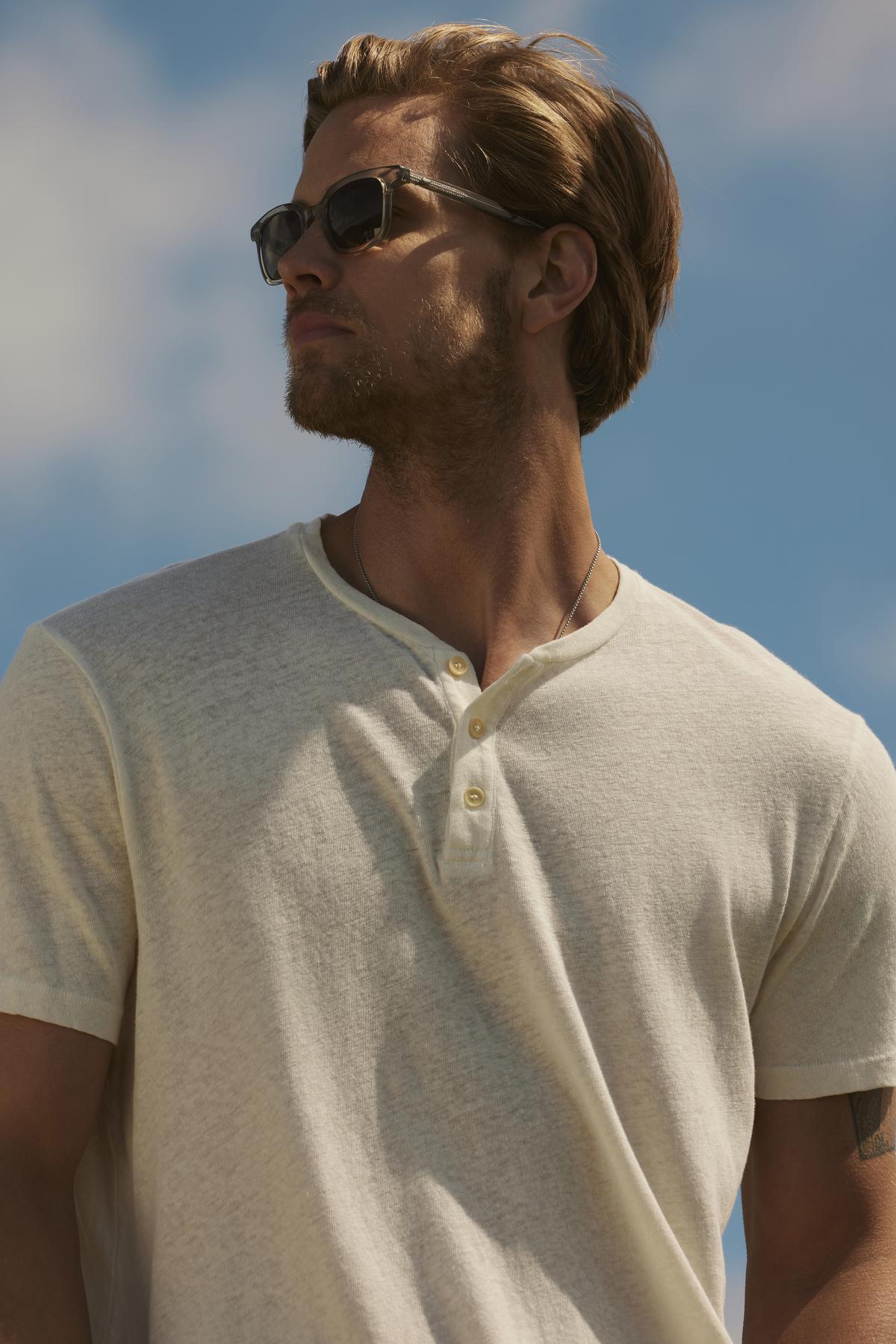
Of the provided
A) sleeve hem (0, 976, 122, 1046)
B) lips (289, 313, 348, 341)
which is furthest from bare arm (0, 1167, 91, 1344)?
lips (289, 313, 348, 341)

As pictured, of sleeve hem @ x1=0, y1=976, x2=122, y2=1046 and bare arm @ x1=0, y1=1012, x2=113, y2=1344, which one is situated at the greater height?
sleeve hem @ x1=0, y1=976, x2=122, y2=1046

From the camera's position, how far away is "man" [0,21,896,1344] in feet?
8.25

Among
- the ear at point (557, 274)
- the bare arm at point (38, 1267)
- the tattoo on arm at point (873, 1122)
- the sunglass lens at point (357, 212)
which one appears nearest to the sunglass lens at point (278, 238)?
the sunglass lens at point (357, 212)

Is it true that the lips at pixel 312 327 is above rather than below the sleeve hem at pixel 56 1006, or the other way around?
above

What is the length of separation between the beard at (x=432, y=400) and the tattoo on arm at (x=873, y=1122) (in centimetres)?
150

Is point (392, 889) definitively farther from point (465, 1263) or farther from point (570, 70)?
point (570, 70)

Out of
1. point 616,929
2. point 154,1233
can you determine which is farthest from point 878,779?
point 154,1233

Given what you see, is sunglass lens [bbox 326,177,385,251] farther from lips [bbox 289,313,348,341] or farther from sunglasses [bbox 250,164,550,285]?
lips [bbox 289,313,348,341]

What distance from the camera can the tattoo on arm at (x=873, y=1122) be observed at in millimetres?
3092

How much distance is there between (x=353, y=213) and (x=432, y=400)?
0.43 metres

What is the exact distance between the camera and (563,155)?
345cm

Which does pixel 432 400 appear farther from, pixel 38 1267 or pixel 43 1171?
pixel 38 1267

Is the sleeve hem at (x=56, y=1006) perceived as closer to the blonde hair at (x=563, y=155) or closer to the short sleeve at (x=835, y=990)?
the short sleeve at (x=835, y=990)

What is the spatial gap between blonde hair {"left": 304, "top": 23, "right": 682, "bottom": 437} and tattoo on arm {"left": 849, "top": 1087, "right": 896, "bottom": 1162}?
5.56 ft
